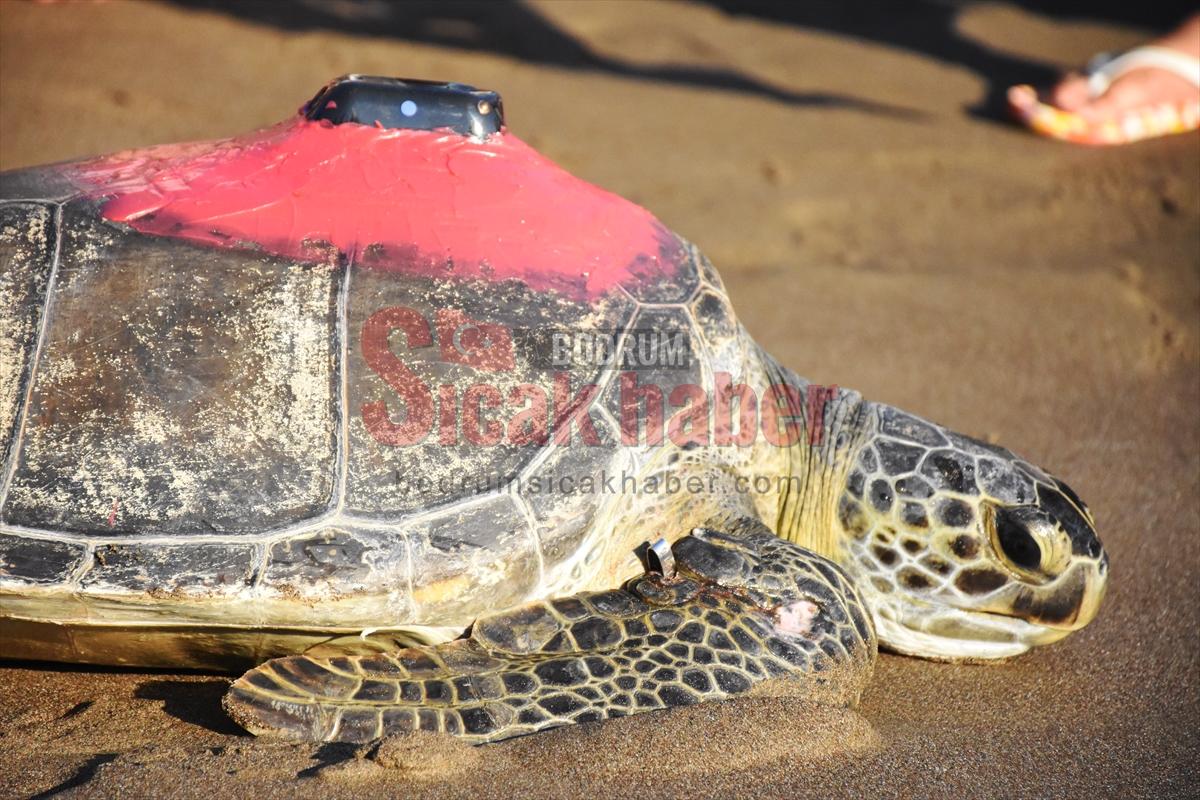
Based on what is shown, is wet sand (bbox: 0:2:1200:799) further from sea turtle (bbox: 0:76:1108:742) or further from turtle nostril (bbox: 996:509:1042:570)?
turtle nostril (bbox: 996:509:1042:570)

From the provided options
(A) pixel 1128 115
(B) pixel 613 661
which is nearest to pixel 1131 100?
(A) pixel 1128 115

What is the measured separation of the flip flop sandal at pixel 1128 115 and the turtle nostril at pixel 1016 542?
3.88m

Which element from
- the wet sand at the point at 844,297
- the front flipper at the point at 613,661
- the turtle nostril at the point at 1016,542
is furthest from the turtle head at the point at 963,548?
the front flipper at the point at 613,661

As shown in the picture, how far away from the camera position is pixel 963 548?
83.0 inches

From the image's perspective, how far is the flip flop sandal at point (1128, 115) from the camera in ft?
16.7

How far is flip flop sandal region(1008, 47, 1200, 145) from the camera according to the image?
5090 millimetres

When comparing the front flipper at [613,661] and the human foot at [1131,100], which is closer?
the front flipper at [613,661]

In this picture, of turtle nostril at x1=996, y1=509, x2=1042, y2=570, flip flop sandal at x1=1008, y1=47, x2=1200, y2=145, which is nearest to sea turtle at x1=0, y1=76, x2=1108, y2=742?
turtle nostril at x1=996, y1=509, x2=1042, y2=570

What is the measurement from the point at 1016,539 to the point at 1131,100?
13.5 ft

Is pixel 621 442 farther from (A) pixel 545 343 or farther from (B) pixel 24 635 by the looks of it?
(B) pixel 24 635

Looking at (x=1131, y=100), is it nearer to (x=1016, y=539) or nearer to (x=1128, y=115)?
(x=1128, y=115)

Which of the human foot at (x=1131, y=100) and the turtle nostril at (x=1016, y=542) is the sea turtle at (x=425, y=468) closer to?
the turtle nostril at (x=1016, y=542)

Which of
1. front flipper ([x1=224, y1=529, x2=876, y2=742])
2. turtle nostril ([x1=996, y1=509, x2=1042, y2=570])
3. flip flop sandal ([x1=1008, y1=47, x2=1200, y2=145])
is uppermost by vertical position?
flip flop sandal ([x1=1008, y1=47, x2=1200, y2=145])

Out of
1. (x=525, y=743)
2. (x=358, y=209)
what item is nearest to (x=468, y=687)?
(x=525, y=743)
